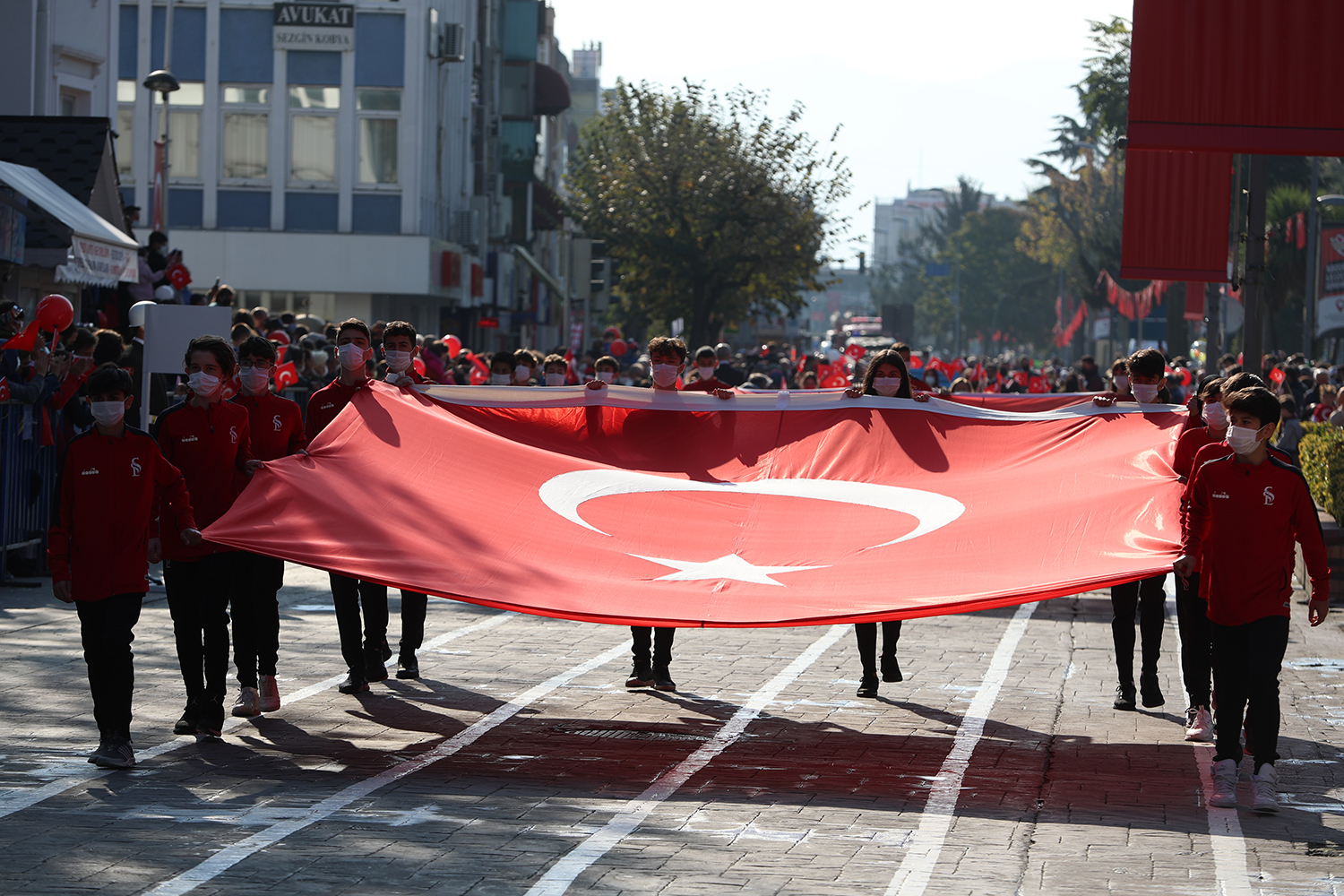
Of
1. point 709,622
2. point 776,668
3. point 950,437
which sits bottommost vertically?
point 776,668

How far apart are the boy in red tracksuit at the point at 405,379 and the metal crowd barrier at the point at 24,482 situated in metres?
4.54

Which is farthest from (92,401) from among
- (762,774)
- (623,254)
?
(623,254)

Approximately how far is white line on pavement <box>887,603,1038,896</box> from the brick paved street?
0.02m

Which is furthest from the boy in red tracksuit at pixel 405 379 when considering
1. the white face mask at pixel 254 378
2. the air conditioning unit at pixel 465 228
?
the air conditioning unit at pixel 465 228

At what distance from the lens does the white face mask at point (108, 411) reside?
8984 mm

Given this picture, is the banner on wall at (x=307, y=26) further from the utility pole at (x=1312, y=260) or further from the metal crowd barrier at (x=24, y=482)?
the metal crowd barrier at (x=24, y=482)

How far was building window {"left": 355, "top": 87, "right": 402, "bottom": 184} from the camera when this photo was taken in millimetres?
43812

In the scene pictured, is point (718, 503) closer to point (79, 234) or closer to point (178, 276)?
point (79, 234)

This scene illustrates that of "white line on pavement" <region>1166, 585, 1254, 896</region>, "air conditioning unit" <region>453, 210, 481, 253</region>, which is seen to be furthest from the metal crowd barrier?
"air conditioning unit" <region>453, 210, 481, 253</region>

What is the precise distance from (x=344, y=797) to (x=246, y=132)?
3742cm

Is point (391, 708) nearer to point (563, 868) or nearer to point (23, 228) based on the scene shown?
point (563, 868)

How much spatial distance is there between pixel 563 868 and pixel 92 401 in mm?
3593

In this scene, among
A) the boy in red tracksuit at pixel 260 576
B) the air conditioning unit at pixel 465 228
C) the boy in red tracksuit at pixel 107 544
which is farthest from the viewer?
the air conditioning unit at pixel 465 228

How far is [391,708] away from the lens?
1086cm
